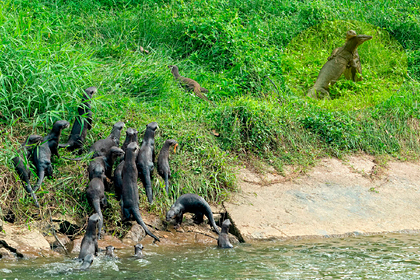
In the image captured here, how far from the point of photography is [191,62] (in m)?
8.88

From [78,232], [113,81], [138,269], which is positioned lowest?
[78,232]

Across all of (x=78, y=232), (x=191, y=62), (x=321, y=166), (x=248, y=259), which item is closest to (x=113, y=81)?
(x=191, y=62)

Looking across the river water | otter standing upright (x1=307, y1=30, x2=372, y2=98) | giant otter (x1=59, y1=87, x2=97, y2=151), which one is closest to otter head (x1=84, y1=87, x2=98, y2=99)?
giant otter (x1=59, y1=87, x2=97, y2=151)

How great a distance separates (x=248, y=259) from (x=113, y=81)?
138 inches

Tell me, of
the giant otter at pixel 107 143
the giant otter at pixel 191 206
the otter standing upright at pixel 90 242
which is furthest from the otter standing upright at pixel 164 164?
the otter standing upright at pixel 90 242

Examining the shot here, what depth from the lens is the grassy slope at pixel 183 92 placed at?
5.95m

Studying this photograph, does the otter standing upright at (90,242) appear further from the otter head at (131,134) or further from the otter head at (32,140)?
the otter head at (131,134)

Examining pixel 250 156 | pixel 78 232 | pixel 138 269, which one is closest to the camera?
pixel 138 269

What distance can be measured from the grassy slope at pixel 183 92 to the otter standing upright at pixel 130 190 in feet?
0.58

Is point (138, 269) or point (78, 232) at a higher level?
point (138, 269)

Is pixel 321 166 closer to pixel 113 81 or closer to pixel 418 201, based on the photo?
pixel 418 201

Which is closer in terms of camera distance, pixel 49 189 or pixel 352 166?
pixel 49 189

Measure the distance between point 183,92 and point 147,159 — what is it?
2278 mm

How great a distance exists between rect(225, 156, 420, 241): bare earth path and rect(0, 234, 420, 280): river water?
0.35 metres
